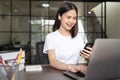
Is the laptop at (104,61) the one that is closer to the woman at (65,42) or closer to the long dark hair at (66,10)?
the woman at (65,42)

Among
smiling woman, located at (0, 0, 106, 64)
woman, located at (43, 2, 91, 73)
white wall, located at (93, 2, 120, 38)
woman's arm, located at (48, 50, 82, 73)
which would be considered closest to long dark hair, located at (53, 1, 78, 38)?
woman, located at (43, 2, 91, 73)

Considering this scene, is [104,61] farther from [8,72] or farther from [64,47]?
[64,47]

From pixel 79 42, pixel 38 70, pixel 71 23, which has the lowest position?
pixel 38 70

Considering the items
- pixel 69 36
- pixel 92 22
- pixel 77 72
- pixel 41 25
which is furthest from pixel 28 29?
pixel 77 72

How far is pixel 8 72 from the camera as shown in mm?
775

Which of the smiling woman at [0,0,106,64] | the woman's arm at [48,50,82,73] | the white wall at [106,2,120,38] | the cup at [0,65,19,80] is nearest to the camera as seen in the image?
the cup at [0,65,19,80]

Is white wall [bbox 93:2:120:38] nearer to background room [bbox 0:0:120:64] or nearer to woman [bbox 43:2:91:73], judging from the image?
background room [bbox 0:0:120:64]

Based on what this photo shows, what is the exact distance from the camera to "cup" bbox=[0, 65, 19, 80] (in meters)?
0.77

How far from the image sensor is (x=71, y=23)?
1.63 meters

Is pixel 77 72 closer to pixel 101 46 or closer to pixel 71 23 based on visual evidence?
pixel 101 46

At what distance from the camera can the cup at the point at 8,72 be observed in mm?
774

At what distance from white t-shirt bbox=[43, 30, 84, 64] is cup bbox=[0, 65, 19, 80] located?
0.81m

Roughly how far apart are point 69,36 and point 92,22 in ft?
19.3

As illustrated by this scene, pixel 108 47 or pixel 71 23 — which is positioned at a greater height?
pixel 71 23
